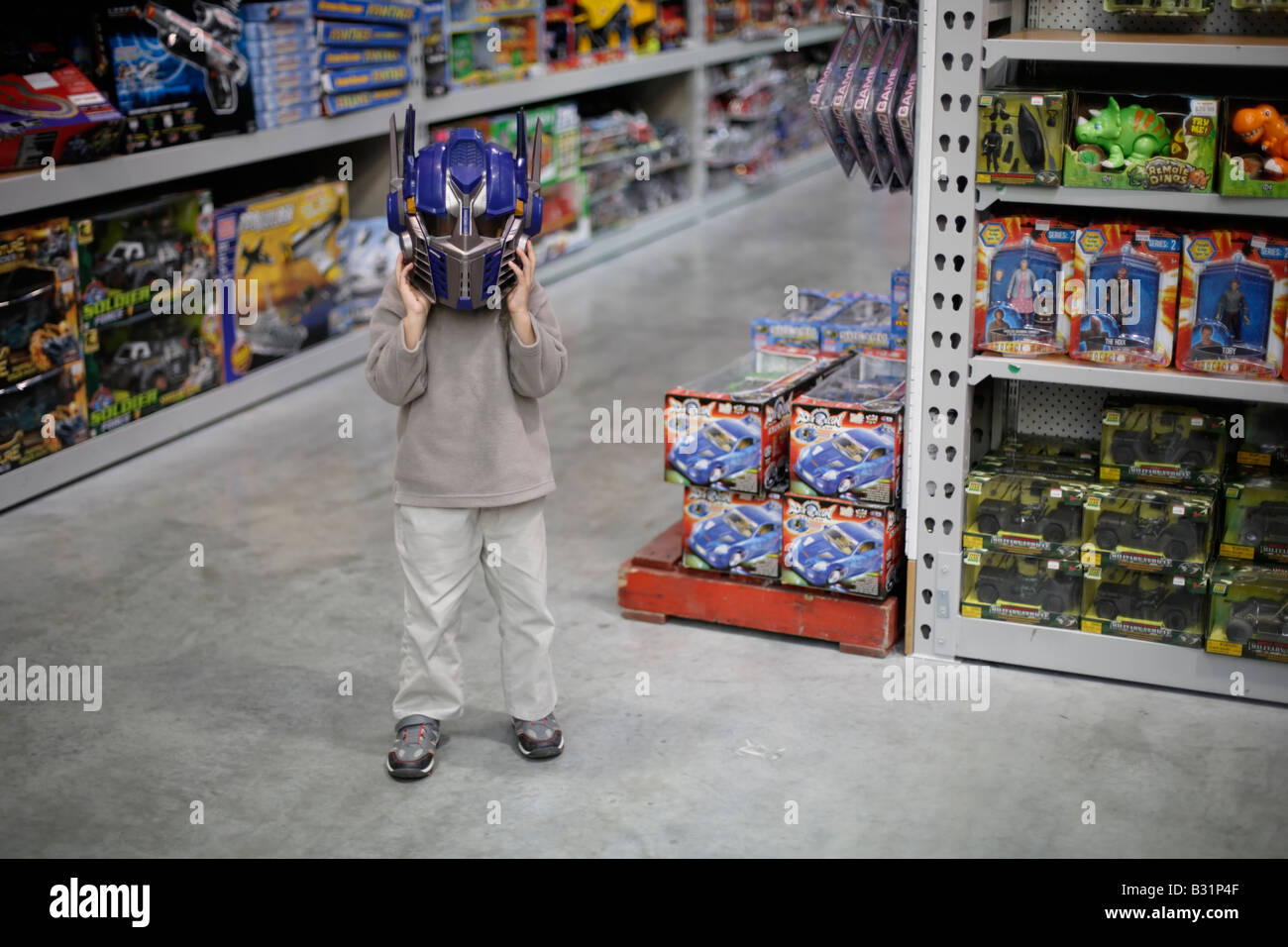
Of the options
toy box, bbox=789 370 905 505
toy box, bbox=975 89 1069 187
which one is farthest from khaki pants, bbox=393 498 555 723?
toy box, bbox=975 89 1069 187

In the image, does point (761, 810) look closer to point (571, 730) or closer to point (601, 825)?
point (601, 825)

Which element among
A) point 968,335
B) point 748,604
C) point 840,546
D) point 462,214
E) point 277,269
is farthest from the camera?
point 277,269

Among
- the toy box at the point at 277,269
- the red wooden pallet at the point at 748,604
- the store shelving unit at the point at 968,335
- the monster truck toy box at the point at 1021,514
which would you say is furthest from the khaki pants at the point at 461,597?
the toy box at the point at 277,269

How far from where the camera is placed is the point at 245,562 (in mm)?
4645

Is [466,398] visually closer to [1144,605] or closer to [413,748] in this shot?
[413,748]

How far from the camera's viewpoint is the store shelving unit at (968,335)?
3.49m

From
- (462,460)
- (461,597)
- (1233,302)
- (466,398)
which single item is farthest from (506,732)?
(1233,302)

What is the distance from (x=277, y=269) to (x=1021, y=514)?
12.4 feet

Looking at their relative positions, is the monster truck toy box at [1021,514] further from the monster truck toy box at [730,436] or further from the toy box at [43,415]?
the toy box at [43,415]

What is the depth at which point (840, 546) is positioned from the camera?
3975mm

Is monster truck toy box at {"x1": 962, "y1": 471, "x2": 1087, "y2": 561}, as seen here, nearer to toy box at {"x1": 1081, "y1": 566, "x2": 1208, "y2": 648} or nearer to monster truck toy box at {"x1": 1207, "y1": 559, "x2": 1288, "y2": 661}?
toy box at {"x1": 1081, "y1": 566, "x2": 1208, "y2": 648}

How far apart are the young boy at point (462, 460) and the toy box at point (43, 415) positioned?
94.7 inches

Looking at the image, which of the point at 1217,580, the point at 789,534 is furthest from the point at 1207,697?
the point at 789,534
